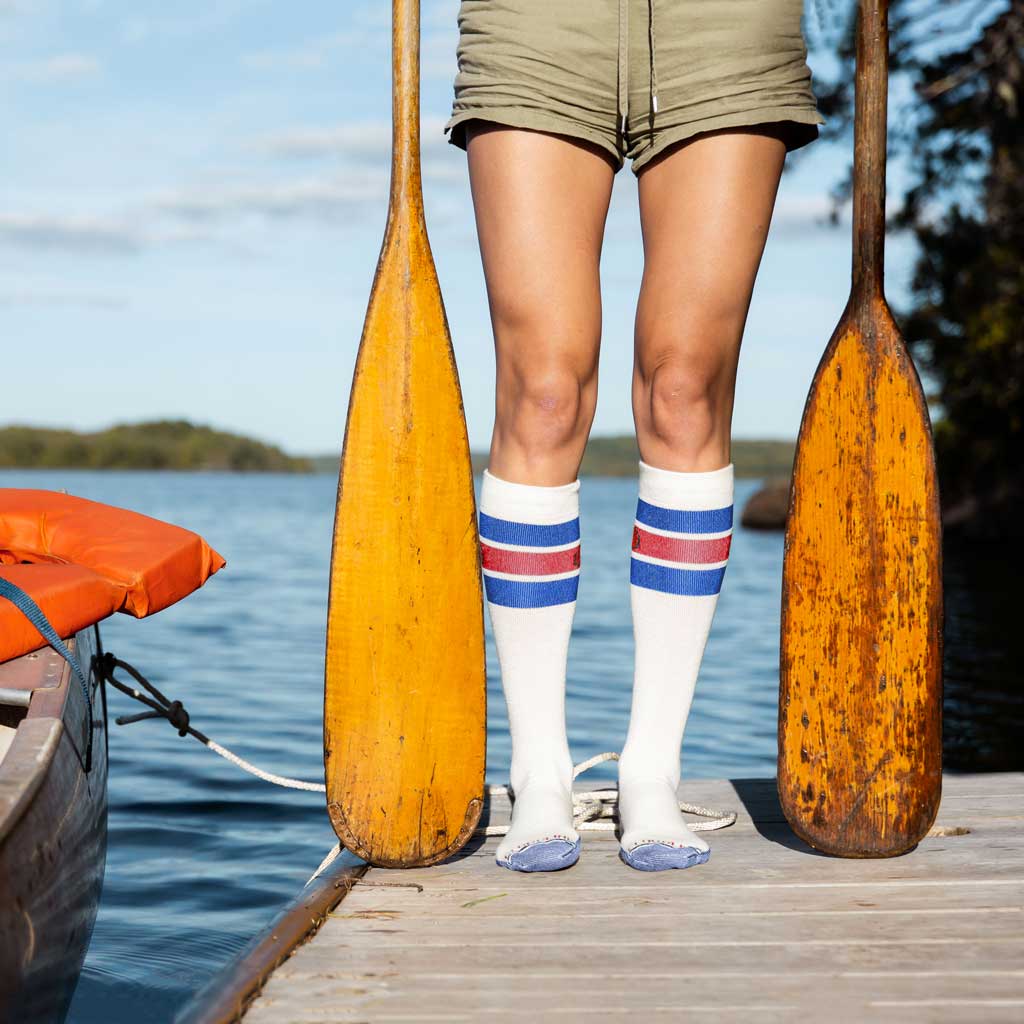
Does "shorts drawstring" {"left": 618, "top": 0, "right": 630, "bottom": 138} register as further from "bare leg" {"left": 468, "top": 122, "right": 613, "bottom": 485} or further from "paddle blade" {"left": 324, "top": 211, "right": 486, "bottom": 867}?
"paddle blade" {"left": 324, "top": 211, "right": 486, "bottom": 867}

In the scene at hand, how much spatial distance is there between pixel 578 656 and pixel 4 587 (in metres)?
7.22

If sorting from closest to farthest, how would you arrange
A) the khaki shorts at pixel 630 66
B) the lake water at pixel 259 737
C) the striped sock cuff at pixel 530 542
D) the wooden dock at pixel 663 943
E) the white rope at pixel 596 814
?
the wooden dock at pixel 663 943
the khaki shorts at pixel 630 66
the striped sock cuff at pixel 530 542
the white rope at pixel 596 814
the lake water at pixel 259 737

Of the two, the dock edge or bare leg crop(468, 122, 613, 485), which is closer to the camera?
the dock edge

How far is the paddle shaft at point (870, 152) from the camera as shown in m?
2.22

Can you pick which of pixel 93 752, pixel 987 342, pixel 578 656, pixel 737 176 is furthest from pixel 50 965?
pixel 987 342

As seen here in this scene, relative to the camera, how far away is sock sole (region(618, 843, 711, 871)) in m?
2.11

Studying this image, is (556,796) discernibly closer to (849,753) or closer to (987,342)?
(849,753)

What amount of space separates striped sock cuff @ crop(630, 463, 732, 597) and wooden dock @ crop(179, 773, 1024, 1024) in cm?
46

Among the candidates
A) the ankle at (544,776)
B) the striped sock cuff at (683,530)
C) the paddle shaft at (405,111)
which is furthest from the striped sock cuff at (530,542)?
the paddle shaft at (405,111)

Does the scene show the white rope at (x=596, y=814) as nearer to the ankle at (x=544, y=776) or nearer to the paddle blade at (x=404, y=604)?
the ankle at (x=544, y=776)

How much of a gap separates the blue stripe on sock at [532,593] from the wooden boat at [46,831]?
0.70 m

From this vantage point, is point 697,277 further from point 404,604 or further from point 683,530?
point 404,604

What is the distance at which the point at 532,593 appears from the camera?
Result: 2.17 metres

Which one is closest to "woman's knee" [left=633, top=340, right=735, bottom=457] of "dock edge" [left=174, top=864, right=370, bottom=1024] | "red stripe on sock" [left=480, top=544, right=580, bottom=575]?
"red stripe on sock" [left=480, top=544, right=580, bottom=575]
